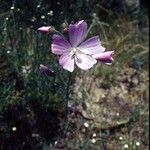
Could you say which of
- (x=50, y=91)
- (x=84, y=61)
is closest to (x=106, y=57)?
(x=84, y=61)

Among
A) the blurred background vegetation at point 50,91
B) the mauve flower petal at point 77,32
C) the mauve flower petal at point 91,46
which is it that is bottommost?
the blurred background vegetation at point 50,91

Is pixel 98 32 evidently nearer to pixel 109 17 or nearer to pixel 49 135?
pixel 109 17

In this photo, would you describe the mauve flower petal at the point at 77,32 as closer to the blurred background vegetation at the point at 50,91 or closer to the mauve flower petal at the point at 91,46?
the mauve flower petal at the point at 91,46

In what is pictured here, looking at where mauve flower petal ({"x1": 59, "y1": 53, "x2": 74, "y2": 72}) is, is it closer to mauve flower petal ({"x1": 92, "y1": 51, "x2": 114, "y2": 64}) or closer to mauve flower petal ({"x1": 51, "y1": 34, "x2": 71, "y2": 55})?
mauve flower petal ({"x1": 51, "y1": 34, "x2": 71, "y2": 55})

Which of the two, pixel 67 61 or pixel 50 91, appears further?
pixel 50 91

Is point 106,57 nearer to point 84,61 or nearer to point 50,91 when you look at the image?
point 84,61

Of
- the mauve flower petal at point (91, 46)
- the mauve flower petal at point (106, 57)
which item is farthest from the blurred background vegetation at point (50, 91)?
the mauve flower petal at point (106, 57)
